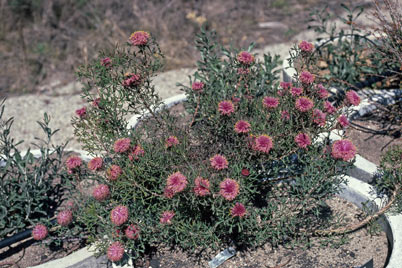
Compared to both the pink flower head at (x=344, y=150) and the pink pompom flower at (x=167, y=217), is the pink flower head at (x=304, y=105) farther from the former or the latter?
the pink pompom flower at (x=167, y=217)

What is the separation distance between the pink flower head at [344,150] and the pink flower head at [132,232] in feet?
3.67

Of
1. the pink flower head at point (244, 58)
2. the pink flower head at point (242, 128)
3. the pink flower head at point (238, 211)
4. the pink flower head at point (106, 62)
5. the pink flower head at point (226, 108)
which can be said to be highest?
the pink flower head at point (106, 62)

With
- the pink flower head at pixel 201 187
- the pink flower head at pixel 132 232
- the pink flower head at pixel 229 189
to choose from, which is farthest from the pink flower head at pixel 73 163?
the pink flower head at pixel 229 189

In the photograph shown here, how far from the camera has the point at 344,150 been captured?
2.27m

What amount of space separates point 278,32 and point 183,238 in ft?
16.4

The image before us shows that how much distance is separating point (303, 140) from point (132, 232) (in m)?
1.03

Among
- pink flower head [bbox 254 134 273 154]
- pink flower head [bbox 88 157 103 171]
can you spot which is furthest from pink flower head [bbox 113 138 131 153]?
pink flower head [bbox 254 134 273 154]

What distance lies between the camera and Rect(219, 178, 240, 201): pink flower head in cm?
213

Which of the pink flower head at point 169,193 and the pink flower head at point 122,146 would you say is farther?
the pink flower head at point 122,146

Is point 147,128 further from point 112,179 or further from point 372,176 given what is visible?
point 372,176

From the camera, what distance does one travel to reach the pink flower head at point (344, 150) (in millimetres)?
2256

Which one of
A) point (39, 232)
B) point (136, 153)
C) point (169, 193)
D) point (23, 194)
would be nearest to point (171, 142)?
point (136, 153)

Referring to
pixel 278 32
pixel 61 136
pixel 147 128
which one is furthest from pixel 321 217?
pixel 278 32

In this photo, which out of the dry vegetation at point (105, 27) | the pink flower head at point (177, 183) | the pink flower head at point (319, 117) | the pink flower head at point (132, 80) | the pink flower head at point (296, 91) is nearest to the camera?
the pink flower head at point (177, 183)
